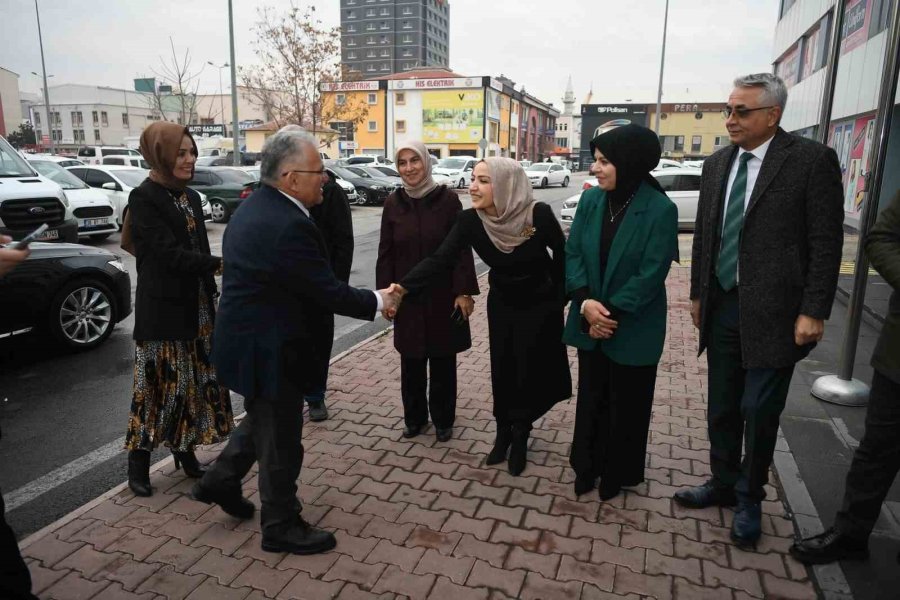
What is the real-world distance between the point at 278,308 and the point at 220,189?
1696cm

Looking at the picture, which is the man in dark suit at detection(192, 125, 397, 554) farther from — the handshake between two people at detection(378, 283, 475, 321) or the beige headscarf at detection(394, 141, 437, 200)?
the beige headscarf at detection(394, 141, 437, 200)

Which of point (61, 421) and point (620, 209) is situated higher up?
point (620, 209)

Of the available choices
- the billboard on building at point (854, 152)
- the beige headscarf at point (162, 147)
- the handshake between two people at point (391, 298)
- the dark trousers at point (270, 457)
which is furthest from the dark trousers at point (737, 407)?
the billboard on building at point (854, 152)

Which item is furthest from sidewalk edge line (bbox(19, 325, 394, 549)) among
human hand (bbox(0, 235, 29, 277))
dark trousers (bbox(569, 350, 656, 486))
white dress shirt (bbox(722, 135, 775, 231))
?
white dress shirt (bbox(722, 135, 775, 231))

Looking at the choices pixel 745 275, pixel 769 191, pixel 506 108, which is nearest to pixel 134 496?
pixel 745 275

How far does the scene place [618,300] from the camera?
3141 mm

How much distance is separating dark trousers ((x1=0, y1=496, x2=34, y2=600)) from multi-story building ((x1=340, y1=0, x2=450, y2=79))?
13132 centimetres

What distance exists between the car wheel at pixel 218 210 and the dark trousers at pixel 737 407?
55.9ft

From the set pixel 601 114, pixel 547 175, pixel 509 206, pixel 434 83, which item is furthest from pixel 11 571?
pixel 601 114

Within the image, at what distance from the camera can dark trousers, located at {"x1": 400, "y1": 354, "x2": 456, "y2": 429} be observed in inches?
165

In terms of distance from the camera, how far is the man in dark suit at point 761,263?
2.78 metres

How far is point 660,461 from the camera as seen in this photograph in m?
3.93

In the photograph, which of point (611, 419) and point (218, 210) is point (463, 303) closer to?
point (611, 419)

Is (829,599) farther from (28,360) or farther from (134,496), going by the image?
(28,360)
